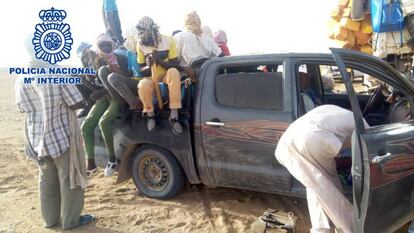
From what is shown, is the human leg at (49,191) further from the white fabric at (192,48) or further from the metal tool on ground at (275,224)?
the metal tool on ground at (275,224)

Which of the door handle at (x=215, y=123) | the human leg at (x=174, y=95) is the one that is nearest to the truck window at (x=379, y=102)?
the door handle at (x=215, y=123)

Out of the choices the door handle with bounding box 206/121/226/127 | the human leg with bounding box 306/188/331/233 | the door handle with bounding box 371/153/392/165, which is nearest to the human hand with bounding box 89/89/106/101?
the door handle with bounding box 206/121/226/127

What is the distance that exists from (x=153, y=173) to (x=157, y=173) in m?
0.06

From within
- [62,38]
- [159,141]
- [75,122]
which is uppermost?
[62,38]

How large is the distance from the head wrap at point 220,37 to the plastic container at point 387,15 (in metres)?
3.79

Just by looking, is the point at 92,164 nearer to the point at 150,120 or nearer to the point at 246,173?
the point at 150,120

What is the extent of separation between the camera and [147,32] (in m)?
4.64

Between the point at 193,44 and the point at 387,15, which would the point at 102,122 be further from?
the point at 387,15

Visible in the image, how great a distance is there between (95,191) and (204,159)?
197 centimetres

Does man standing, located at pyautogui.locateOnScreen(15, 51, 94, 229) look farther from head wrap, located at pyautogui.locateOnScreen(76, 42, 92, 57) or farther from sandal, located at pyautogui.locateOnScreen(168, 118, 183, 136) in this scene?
head wrap, located at pyautogui.locateOnScreen(76, 42, 92, 57)

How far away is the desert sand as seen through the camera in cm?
424

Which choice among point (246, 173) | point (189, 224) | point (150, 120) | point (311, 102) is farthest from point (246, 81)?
point (189, 224)

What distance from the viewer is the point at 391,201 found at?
2797 mm

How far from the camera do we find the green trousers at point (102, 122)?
4.79 m
